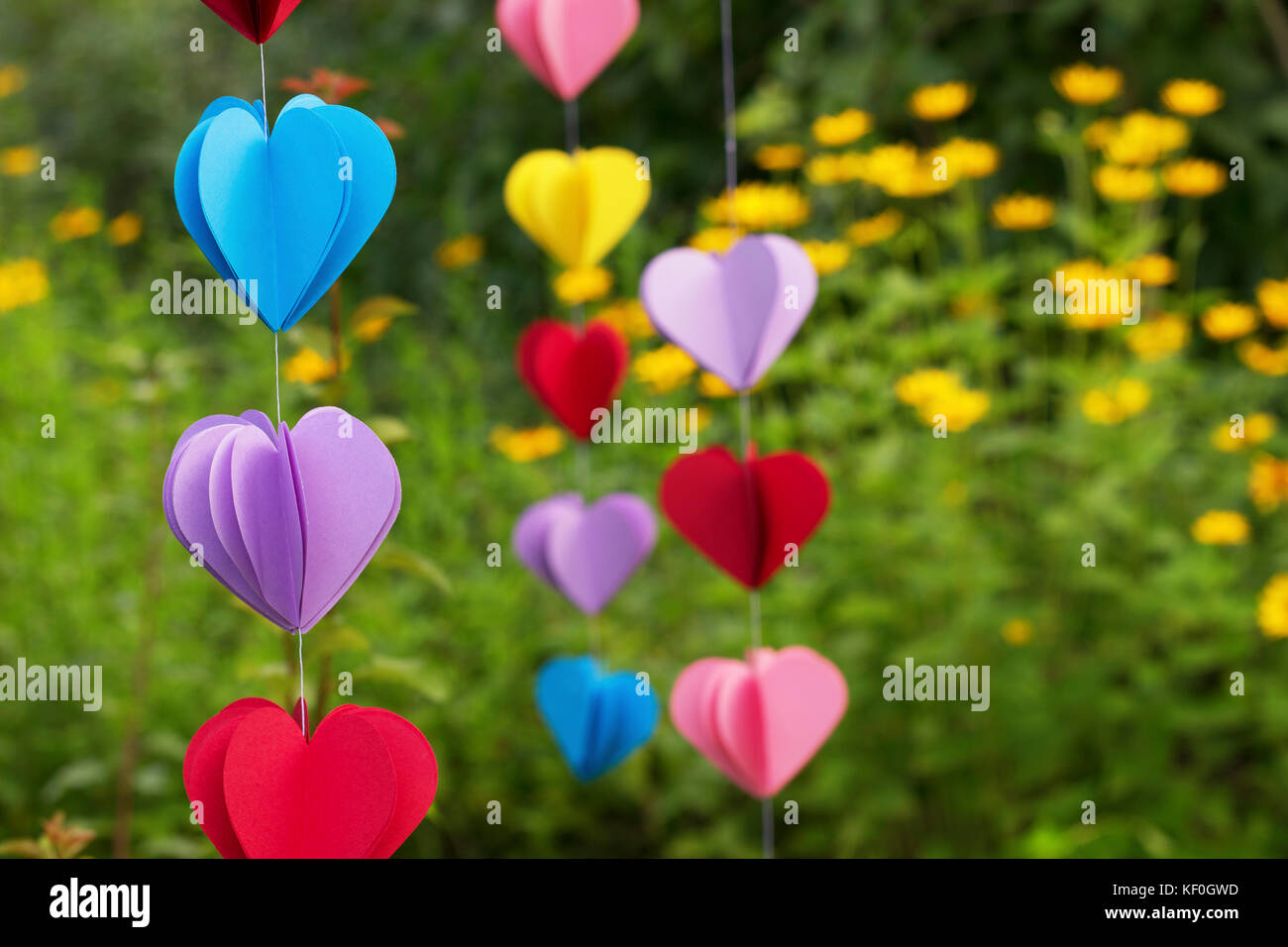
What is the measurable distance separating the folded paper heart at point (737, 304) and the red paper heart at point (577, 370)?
0.23 m

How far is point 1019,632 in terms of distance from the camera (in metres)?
1.46

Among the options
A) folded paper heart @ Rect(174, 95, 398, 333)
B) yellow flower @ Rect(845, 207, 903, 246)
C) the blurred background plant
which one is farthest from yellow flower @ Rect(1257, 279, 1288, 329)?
folded paper heart @ Rect(174, 95, 398, 333)

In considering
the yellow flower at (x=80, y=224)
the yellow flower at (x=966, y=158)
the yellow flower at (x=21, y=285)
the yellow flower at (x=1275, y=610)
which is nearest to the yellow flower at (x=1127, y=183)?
the yellow flower at (x=966, y=158)

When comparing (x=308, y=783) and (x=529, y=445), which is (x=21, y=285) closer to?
(x=529, y=445)

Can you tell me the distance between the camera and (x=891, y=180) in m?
1.51

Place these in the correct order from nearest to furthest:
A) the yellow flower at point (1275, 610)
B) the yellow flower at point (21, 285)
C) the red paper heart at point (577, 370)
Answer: the red paper heart at point (577, 370), the yellow flower at point (1275, 610), the yellow flower at point (21, 285)

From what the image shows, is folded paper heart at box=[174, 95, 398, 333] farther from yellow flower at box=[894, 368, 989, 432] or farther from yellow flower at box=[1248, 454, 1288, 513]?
yellow flower at box=[1248, 454, 1288, 513]

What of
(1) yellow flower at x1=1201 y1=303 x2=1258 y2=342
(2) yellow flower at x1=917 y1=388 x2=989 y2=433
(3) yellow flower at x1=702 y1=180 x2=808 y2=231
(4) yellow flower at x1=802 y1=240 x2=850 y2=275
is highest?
(3) yellow flower at x1=702 y1=180 x2=808 y2=231

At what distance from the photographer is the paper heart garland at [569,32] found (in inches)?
→ 28.8

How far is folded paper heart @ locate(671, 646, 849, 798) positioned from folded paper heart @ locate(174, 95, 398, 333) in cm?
32

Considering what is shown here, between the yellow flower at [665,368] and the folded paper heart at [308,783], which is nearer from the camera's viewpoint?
the folded paper heart at [308,783]

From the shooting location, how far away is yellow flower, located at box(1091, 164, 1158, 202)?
1521 millimetres

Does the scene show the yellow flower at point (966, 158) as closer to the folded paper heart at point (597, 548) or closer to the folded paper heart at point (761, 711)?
the folded paper heart at point (597, 548)

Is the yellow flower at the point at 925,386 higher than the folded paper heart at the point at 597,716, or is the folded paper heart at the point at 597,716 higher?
the yellow flower at the point at 925,386
